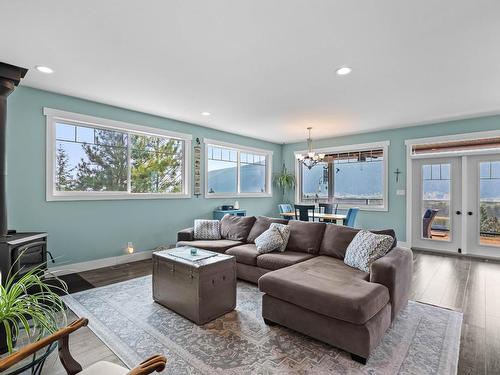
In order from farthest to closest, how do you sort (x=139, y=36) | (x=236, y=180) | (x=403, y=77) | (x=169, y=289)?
(x=236, y=180)
(x=403, y=77)
(x=169, y=289)
(x=139, y=36)

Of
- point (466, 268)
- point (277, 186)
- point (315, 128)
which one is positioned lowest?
point (466, 268)

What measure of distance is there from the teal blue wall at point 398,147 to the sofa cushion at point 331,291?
408 centimetres

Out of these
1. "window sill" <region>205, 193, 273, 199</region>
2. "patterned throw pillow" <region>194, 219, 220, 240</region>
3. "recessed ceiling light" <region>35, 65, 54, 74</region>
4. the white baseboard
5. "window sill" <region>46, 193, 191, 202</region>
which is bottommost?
the white baseboard

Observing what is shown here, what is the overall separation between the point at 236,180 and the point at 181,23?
193 inches

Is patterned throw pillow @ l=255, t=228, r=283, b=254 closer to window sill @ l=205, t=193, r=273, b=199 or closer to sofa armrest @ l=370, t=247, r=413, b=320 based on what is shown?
sofa armrest @ l=370, t=247, r=413, b=320

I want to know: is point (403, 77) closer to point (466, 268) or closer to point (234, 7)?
point (234, 7)

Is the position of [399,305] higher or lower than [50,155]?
lower

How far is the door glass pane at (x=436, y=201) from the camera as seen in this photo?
18.7 feet

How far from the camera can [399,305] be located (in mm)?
2639

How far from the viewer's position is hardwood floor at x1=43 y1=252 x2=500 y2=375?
6.95 feet

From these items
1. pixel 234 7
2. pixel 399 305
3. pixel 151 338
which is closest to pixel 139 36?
pixel 234 7

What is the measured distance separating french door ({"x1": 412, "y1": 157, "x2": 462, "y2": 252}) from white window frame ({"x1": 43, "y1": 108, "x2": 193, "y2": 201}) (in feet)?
16.7

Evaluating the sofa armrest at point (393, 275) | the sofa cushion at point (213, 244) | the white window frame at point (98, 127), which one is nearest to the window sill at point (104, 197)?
the white window frame at point (98, 127)

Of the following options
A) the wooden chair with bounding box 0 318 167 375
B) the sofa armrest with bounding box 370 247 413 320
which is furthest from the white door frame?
the wooden chair with bounding box 0 318 167 375
